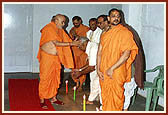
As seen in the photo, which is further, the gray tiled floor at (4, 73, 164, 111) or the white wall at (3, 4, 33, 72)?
the white wall at (3, 4, 33, 72)

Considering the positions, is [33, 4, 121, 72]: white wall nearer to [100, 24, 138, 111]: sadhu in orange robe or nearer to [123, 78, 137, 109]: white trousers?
[123, 78, 137, 109]: white trousers

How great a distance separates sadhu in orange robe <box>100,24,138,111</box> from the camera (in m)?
3.97

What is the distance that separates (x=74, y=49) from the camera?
7.52 meters

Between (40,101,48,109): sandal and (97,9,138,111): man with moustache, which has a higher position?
(97,9,138,111): man with moustache

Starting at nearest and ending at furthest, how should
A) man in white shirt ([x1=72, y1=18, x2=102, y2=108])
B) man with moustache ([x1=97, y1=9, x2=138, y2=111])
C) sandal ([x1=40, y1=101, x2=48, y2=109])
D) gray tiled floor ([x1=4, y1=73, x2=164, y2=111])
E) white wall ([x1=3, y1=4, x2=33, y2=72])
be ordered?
man with moustache ([x1=97, y1=9, x2=138, y2=111])
man in white shirt ([x1=72, y1=18, x2=102, y2=108])
sandal ([x1=40, y1=101, x2=48, y2=109])
gray tiled floor ([x1=4, y1=73, x2=164, y2=111])
white wall ([x1=3, y1=4, x2=33, y2=72])

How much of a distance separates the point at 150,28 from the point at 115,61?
8.37 ft

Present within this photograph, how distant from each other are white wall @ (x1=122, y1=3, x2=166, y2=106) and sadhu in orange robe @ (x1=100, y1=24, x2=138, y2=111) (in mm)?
1750

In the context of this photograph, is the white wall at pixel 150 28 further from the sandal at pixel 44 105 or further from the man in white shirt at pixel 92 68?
the sandal at pixel 44 105

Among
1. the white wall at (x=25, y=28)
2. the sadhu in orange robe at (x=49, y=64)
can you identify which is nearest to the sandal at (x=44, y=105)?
the sadhu in orange robe at (x=49, y=64)

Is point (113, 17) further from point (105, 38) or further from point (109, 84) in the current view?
point (109, 84)

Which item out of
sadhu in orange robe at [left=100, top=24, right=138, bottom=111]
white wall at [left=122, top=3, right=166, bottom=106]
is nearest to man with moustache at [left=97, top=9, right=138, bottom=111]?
sadhu in orange robe at [left=100, top=24, right=138, bottom=111]

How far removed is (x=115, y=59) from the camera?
13.1ft

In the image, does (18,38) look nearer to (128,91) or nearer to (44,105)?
(44,105)

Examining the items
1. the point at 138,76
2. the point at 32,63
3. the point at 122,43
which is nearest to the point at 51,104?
the point at 138,76
